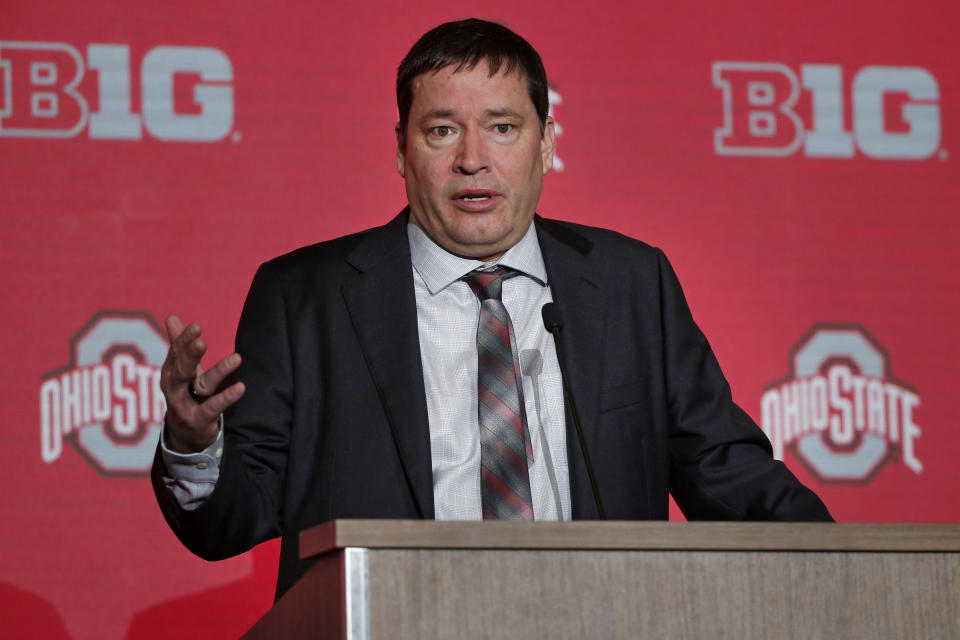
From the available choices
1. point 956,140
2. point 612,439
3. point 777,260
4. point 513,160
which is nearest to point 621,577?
point 612,439

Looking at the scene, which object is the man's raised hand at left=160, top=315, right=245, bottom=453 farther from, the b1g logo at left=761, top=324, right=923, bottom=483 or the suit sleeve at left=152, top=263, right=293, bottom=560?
the b1g logo at left=761, top=324, right=923, bottom=483

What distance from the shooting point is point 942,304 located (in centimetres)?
302

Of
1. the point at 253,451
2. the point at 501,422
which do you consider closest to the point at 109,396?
the point at 253,451

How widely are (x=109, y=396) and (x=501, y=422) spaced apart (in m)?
1.11

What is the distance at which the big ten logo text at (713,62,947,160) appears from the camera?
9.78 feet

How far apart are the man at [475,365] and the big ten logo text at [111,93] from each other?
30.1 inches

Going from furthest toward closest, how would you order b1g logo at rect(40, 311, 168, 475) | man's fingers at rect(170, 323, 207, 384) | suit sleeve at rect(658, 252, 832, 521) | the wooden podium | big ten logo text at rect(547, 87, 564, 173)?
1. big ten logo text at rect(547, 87, 564, 173)
2. b1g logo at rect(40, 311, 168, 475)
3. suit sleeve at rect(658, 252, 832, 521)
4. man's fingers at rect(170, 323, 207, 384)
5. the wooden podium

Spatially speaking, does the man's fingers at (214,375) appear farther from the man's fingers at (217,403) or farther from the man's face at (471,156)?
the man's face at (471,156)

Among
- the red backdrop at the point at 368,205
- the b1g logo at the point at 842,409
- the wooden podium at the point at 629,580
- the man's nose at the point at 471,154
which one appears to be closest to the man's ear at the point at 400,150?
the man's nose at the point at 471,154

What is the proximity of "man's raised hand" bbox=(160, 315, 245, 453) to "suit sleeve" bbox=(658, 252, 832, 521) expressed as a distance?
2.54ft

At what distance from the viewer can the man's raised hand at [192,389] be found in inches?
52.8

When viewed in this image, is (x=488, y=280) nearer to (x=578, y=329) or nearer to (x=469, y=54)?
(x=578, y=329)

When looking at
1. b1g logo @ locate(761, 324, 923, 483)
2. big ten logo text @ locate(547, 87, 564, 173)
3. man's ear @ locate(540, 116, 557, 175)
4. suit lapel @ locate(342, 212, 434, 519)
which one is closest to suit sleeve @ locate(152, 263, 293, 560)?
suit lapel @ locate(342, 212, 434, 519)

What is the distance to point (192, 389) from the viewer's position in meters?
1.40
